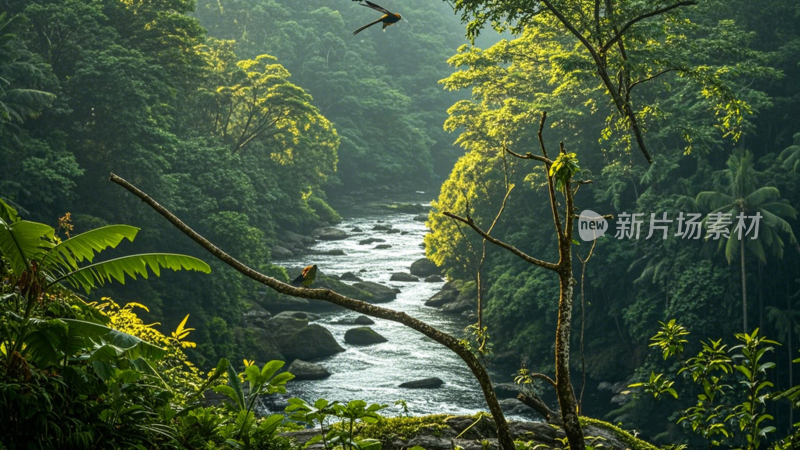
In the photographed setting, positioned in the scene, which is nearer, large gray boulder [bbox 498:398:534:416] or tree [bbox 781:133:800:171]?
large gray boulder [bbox 498:398:534:416]

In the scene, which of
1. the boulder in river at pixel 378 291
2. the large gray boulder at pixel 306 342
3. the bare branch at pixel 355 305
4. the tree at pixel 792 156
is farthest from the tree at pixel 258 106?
the bare branch at pixel 355 305

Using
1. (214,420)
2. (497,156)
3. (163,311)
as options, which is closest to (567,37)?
(497,156)

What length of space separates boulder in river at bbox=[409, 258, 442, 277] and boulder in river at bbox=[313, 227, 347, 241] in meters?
6.71

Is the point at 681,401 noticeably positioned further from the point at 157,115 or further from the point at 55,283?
the point at 55,283

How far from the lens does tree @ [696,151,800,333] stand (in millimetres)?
21250

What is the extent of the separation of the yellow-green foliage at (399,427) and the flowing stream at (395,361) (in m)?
13.9

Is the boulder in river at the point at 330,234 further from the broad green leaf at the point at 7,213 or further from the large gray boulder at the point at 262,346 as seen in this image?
the broad green leaf at the point at 7,213

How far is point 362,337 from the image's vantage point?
25.8m

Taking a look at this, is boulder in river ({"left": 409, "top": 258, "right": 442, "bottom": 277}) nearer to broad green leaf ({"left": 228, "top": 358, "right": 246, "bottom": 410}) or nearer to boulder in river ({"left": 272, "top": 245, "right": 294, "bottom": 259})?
boulder in river ({"left": 272, "top": 245, "right": 294, "bottom": 259})

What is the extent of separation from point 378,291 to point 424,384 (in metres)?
9.20

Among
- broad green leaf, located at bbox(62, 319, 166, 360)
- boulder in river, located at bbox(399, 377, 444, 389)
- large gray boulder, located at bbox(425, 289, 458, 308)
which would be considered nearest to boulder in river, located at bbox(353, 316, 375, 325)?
large gray boulder, located at bbox(425, 289, 458, 308)

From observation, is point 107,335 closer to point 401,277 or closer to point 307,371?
point 307,371

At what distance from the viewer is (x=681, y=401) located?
2198cm

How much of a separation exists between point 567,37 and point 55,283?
92.8ft
